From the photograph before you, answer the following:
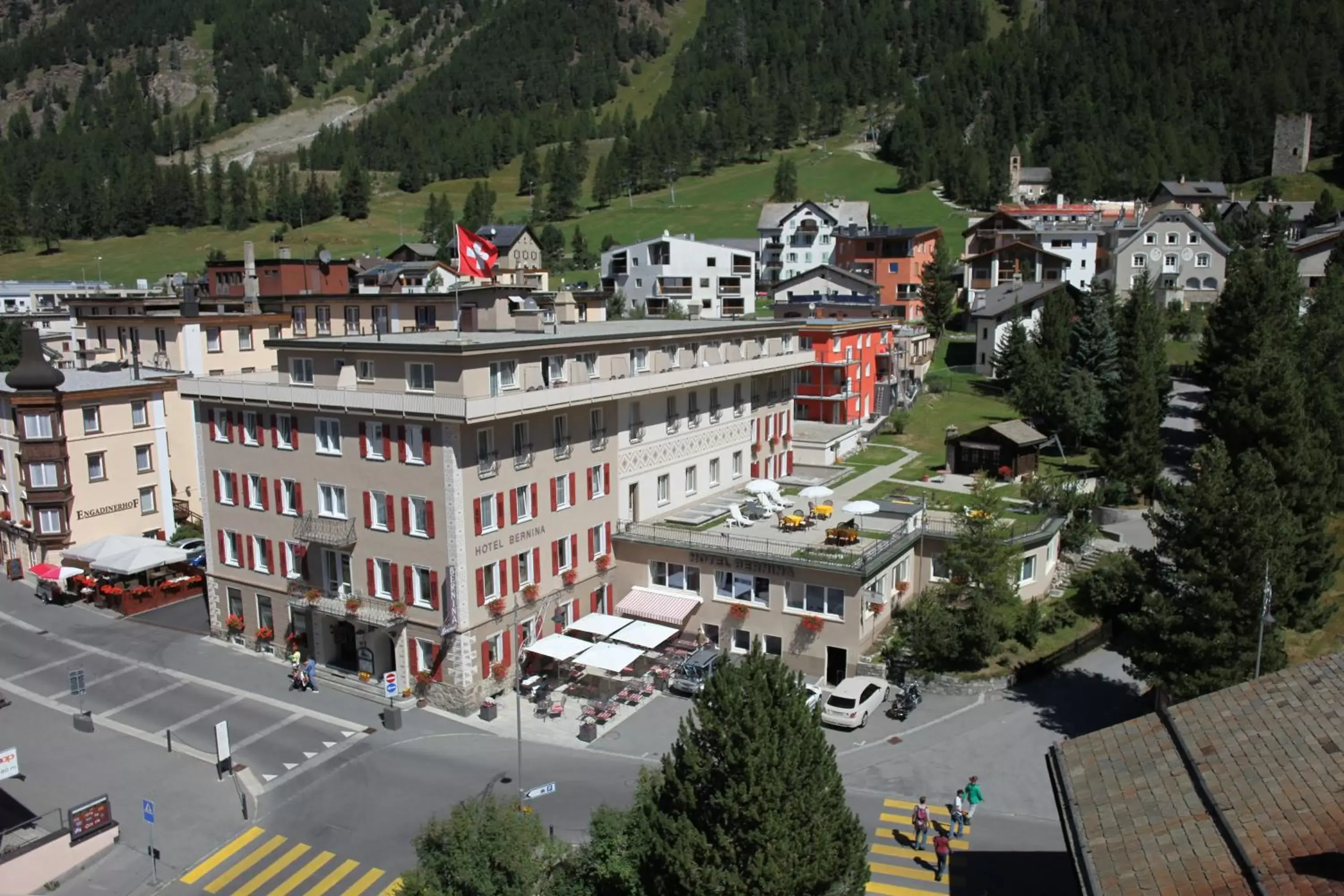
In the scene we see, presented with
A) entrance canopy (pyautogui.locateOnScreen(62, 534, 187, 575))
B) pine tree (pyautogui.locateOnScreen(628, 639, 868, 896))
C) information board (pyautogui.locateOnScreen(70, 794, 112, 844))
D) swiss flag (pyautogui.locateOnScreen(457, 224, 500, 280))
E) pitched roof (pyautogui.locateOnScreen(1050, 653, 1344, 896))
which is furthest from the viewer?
entrance canopy (pyautogui.locateOnScreen(62, 534, 187, 575))

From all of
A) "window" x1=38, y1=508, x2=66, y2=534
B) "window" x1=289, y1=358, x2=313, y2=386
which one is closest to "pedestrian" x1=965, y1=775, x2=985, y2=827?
"window" x1=289, y1=358, x2=313, y2=386

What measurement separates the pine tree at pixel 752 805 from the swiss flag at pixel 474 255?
1067 inches

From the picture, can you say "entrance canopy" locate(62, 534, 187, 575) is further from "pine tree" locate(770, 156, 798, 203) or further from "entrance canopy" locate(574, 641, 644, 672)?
"pine tree" locate(770, 156, 798, 203)

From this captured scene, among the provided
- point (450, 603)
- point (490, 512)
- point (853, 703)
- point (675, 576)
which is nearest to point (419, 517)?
point (490, 512)

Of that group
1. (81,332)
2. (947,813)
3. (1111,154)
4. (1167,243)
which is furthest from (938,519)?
(1111,154)

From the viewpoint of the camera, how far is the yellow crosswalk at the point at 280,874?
2733 cm

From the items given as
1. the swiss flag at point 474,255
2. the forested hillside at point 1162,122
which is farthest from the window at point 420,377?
the forested hillside at point 1162,122

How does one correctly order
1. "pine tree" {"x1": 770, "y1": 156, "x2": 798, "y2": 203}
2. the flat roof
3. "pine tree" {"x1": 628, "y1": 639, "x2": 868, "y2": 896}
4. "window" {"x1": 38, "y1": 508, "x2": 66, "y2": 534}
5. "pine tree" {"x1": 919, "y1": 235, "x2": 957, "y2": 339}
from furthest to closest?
"pine tree" {"x1": 770, "y1": 156, "x2": 798, "y2": 203} → "pine tree" {"x1": 919, "y1": 235, "x2": 957, "y2": 339} → "window" {"x1": 38, "y1": 508, "x2": 66, "y2": 534} → the flat roof → "pine tree" {"x1": 628, "y1": 639, "x2": 868, "y2": 896}

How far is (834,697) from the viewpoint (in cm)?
3706

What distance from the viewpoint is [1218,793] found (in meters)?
18.1

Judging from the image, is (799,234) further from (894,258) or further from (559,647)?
(559,647)

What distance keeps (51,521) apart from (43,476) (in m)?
2.44

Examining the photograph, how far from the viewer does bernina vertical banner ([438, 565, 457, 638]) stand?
3694cm

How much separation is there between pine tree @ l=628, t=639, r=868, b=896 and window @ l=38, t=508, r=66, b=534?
44593mm
